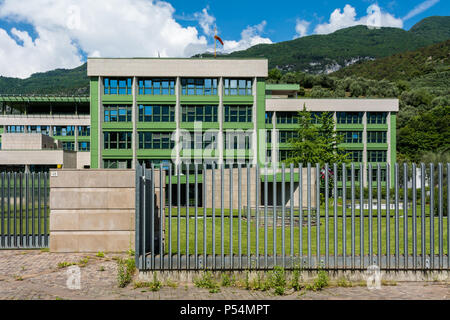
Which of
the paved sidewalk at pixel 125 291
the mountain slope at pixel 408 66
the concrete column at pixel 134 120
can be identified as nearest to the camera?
the paved sidewalk at pixel 125 291

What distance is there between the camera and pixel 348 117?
2461 inches

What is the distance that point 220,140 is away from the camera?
48.2 meters

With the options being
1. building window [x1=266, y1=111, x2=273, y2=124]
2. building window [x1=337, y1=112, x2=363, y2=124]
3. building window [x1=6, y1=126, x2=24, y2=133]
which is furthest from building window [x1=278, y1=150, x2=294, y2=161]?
building window [x1=6, y1=126, x2=24, y2=133]

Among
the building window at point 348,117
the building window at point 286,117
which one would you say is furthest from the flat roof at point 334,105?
the building window at point 286,117

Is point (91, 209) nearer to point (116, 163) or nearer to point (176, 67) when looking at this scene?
point (116, 163)

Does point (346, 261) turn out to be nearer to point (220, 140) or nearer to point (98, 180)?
point (98, 180)

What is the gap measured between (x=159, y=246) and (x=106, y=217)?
3.46m

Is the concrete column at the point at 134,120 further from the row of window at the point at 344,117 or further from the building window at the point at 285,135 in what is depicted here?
the building window at the point at 285,135

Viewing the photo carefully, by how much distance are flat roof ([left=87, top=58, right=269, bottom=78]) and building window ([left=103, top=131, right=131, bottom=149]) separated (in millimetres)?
6714

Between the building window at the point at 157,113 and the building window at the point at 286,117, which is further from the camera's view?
the building window at the point at 286,117

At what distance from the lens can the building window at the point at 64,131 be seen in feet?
226

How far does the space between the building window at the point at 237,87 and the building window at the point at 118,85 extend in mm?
11101

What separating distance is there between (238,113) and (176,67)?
888 cm
